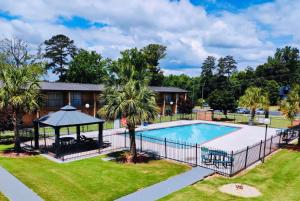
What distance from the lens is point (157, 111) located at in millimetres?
17359

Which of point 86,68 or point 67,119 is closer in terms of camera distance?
point 67,119

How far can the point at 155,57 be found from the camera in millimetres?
74812

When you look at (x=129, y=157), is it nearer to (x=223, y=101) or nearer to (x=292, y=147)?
(x=292, y=147)

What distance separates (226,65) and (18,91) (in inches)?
3701

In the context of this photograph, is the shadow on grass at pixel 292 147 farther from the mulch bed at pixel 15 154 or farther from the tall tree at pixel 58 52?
the tall tree at pixel 58 52

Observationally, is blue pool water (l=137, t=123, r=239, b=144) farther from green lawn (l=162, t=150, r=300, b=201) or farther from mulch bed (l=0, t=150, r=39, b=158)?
mulch bed (l=0, t=150, r=39, b=158)

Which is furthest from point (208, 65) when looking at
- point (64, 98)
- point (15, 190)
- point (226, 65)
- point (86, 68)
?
point (15, 190)

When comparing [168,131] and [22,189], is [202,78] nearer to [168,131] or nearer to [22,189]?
[168,131]

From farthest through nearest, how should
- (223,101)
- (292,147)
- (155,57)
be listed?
(155,57) → (223,101) → (292,147)

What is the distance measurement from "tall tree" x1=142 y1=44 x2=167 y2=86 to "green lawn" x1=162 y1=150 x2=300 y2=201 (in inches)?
2286

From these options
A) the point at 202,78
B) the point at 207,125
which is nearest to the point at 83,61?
the point at 207,125

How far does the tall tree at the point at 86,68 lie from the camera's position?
63594 mm

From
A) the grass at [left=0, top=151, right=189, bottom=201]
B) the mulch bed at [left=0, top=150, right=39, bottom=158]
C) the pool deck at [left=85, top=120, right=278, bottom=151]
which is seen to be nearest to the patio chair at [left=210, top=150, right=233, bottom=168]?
the grass at [left=0, top=151, right=189, bottom=201]

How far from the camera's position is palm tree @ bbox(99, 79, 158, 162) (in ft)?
53.9
